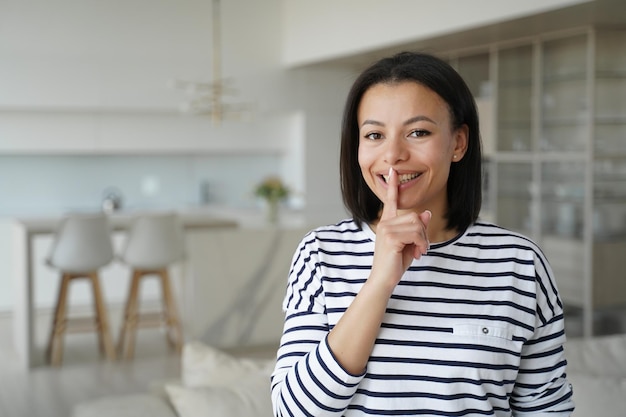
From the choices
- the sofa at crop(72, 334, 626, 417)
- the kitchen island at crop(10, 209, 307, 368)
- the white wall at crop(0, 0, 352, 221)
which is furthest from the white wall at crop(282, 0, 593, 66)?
the sofa at crop(72, 334, 626, 417)

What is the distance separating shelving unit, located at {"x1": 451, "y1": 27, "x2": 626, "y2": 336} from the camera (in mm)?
6398

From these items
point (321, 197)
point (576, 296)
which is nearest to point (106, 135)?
point (321, 197)

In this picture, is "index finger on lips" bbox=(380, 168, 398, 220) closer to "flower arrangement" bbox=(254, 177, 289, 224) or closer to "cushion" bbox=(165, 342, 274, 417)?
"cushion" bbox=(165, 342, 274, 417)

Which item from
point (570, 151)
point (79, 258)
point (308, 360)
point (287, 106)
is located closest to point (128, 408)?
point (308, 360)

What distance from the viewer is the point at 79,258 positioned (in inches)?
228

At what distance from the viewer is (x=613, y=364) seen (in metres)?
2.73

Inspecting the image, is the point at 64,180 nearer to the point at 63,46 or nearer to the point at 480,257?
the point at 63,46

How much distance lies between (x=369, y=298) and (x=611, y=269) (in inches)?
226

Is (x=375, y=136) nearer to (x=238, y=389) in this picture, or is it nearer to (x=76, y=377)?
(x=238, y=389)

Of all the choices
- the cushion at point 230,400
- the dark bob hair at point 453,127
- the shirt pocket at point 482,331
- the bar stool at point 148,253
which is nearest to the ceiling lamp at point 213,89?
the bar stool at point 148,253

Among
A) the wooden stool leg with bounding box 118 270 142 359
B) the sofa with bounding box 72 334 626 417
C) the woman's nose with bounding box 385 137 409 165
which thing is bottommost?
the wooden stool leg with bounding box 118 270 142 359

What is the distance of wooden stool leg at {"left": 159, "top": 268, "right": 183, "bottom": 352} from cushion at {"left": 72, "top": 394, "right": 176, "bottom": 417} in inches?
153

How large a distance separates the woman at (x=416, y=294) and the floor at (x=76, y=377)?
12.9 feet

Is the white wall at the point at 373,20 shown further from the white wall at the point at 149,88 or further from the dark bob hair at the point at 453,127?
the dark bob hair at the point at 453,127
